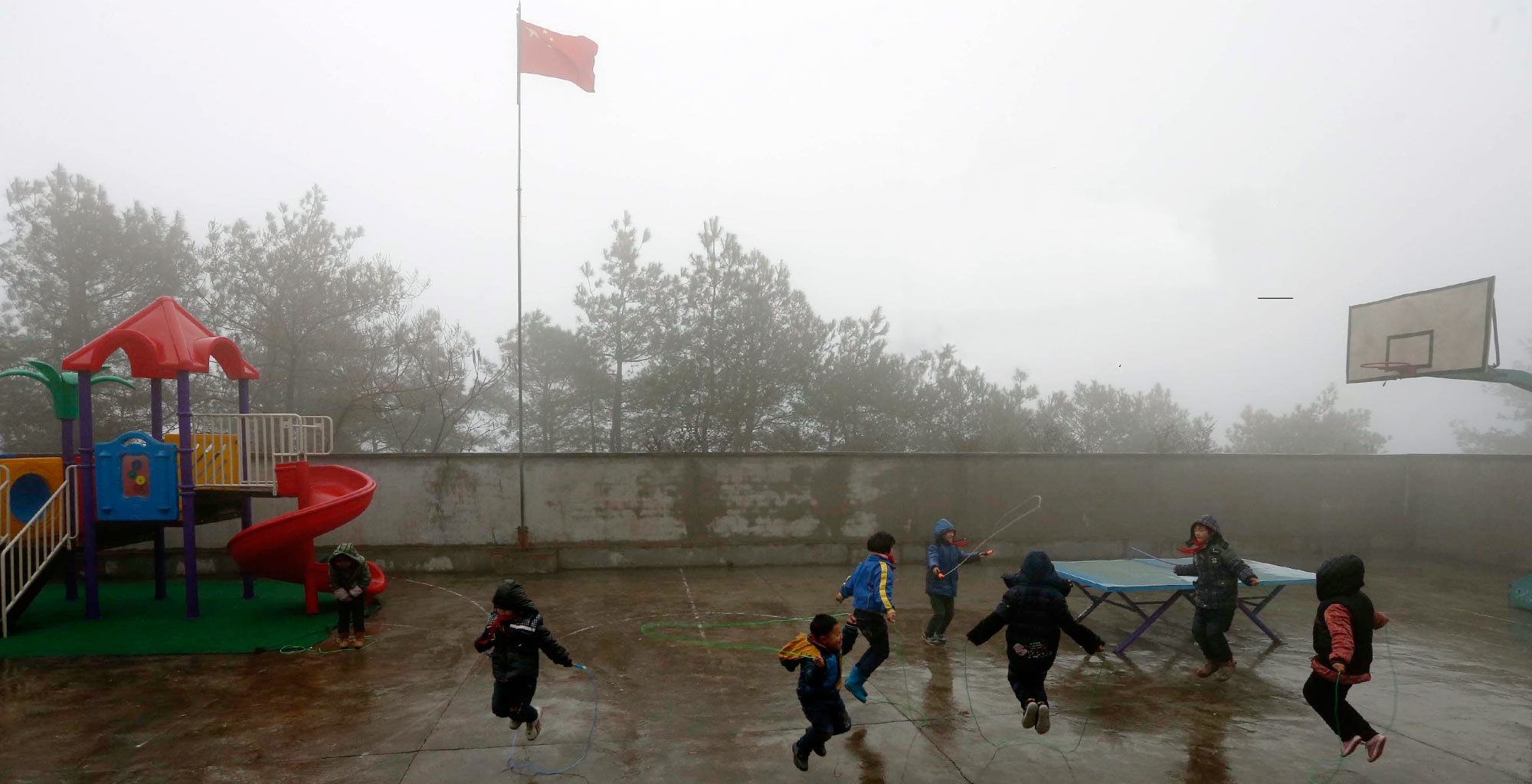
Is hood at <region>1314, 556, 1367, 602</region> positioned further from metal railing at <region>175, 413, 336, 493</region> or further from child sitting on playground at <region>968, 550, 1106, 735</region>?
metal railing at <region>175, 413, 336, 493</region>

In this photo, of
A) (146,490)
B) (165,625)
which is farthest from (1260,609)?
(146,490)

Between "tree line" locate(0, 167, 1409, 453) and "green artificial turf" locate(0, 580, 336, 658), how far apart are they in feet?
30.7

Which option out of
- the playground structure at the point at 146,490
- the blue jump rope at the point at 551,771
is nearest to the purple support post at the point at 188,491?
the playground structure at the point at 146,490

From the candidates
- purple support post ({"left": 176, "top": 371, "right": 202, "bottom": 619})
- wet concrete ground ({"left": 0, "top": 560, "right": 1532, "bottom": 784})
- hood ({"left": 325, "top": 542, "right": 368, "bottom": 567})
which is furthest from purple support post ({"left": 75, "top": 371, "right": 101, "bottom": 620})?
hood ({"left": 325, "top": 542, "right": 368, "bottom": 567})

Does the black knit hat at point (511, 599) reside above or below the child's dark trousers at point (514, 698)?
above

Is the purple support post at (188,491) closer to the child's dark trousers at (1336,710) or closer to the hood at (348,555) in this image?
the hood at (348,555)

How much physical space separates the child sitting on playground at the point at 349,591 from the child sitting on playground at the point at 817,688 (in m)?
5.44

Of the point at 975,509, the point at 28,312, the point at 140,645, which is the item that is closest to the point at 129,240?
the point at 28,312

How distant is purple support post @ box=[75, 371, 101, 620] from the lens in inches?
357

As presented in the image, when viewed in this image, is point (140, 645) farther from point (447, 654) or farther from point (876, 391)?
point (876, 391)

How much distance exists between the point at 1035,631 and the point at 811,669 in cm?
162

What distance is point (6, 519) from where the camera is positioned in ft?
28.7

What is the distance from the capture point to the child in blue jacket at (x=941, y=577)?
7844 millimetres

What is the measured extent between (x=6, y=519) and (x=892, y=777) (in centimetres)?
1021
